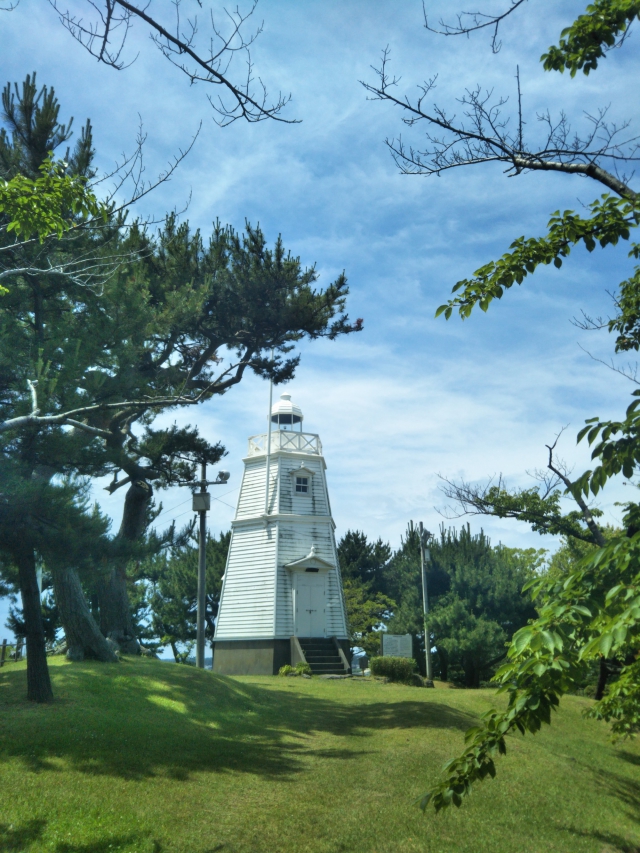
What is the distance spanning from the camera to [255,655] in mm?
26984

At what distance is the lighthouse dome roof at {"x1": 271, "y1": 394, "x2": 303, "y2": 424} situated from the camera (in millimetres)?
32094

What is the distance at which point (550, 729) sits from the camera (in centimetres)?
1675

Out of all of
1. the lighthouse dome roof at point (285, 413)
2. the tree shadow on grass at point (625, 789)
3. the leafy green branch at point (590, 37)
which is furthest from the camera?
the lighthouse dome roof at point (285, 413)

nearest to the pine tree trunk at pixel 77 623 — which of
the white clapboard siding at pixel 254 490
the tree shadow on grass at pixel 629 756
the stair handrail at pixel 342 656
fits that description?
the stair handrail at pixel 342 656

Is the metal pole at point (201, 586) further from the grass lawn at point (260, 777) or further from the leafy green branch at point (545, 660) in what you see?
the leafy green branch at point (545, 660)

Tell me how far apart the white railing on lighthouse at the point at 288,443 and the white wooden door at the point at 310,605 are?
5804 mm

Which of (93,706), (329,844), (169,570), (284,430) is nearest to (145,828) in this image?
(329,844)

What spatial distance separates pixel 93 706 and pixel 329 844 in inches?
254

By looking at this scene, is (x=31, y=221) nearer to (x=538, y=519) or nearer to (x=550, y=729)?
(x=538, y=519)

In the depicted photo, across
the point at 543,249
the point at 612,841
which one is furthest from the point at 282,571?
the point at 543,249

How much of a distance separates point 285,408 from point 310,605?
952cm

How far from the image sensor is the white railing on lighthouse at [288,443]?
3070 cm

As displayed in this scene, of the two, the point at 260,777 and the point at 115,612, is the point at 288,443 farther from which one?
the point at 260,777

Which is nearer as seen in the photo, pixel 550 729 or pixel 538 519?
pixel 538 519
